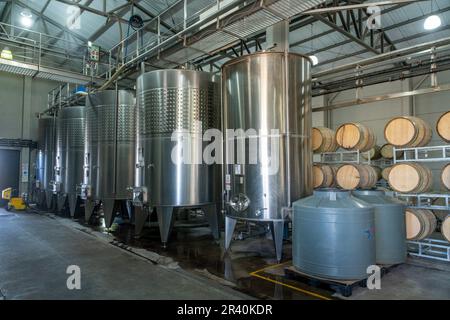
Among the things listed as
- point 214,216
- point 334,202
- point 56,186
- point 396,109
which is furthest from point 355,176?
point 56,186

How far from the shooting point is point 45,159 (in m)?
10.9

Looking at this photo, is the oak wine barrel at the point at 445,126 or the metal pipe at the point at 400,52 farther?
the oak wine barrel at the point at 445,126

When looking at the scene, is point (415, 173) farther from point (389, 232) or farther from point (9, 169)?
point (9, 169)

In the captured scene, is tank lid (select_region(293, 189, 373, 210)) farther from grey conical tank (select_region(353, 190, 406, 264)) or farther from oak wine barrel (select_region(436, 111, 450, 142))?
oak wine barrel (select_region(436, 111, 450, 142))

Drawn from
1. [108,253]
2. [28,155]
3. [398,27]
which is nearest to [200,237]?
Answer: [108,253]

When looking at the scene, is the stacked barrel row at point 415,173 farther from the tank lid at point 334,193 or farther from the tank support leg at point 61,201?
the tank support leg at point 61,201

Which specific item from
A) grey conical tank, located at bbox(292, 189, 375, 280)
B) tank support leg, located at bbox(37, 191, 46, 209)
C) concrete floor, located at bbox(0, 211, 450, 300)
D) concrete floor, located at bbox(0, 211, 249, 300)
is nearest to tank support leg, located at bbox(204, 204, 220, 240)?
concrete floor, located at bbox(0, 211, 450, 300)

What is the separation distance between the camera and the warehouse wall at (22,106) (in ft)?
38.4

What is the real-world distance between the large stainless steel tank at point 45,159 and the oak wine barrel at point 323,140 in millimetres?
8626

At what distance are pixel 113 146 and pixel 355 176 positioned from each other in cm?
531

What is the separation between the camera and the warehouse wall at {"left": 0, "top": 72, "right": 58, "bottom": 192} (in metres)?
11.7

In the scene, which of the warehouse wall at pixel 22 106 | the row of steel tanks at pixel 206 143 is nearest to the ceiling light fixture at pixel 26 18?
the warehouse wall at pixel 22 106

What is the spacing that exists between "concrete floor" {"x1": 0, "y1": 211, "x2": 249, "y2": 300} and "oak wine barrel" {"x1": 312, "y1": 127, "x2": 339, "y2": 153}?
3.28 m

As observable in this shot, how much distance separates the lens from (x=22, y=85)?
1218 cm
